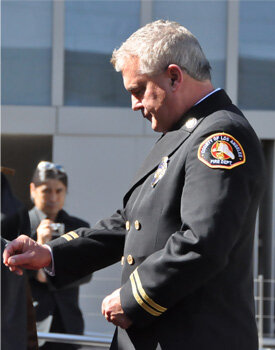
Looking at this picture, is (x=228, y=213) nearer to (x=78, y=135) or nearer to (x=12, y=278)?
(x=12, y=278)

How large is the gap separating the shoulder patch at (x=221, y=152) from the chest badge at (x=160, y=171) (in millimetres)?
180

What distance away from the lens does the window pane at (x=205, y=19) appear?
24.7 feet

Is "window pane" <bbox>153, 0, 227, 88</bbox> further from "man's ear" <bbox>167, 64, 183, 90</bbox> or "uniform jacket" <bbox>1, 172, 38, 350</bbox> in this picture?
"man's ear" <bbox>167, 64, 183, 90</bbox>

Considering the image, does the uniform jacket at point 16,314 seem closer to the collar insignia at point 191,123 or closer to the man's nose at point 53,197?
the collar insignia at point 191,123

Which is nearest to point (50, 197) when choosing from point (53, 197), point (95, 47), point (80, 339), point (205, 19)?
point (53, 197)

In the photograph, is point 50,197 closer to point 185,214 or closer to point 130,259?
point 130,259

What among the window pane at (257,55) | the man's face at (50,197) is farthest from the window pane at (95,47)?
the man's face at (50,197)

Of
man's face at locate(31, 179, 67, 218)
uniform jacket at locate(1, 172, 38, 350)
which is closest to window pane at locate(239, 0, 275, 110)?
man's face at locate(31, 179, 67, 218)

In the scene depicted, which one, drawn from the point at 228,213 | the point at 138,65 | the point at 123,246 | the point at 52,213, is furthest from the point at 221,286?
the point at 52,213

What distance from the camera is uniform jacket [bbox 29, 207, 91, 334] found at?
4.26 metres

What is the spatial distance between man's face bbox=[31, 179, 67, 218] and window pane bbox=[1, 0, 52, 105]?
3305 millimetres

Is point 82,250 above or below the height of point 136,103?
below

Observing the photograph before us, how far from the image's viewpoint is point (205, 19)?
298 inches

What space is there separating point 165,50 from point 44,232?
2368 millimetres
